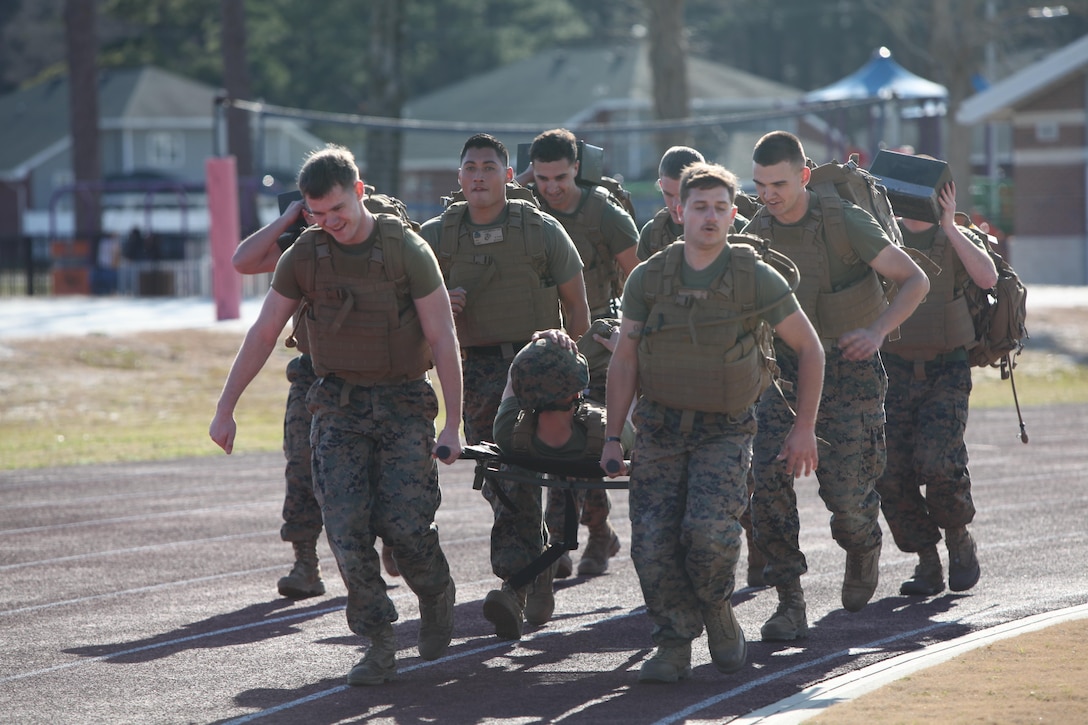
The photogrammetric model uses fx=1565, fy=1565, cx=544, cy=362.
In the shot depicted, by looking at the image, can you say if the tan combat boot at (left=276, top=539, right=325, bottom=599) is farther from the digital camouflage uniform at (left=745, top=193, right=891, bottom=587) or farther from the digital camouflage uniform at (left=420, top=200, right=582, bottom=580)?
the digital camouflage uniform at (left=745, top=193, right=891, bottom=587)

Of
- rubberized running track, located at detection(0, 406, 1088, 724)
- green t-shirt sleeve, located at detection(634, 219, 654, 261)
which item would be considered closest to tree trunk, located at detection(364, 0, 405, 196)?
rubberized running track, located at detection(0, 406, 1088, 724)

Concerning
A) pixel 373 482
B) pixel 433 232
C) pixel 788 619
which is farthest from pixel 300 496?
pixel 788 619

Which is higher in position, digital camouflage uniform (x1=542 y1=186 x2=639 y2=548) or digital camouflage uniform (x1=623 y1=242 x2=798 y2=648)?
digital camouflage uniform (x1=542 y1=186 x2=639 y2=548)

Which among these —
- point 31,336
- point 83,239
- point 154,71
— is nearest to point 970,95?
point 83,239

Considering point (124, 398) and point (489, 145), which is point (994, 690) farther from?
point (124, 398)

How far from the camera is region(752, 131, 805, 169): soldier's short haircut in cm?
705

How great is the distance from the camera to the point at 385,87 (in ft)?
98.8

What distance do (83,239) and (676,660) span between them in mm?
30469

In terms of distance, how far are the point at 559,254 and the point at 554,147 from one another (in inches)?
39.6

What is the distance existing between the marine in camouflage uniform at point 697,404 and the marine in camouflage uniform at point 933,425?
6.47ft

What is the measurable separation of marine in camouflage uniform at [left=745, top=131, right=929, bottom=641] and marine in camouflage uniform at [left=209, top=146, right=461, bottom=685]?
1.63 metres

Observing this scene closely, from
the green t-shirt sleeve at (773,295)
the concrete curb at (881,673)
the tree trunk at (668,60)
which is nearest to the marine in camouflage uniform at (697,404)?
the green t-shirt sleeve at (773,295)

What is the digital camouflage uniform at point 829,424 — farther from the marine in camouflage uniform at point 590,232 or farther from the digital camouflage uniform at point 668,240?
the marine in camouflage uniform at point 590,232

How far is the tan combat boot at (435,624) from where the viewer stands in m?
6.90
